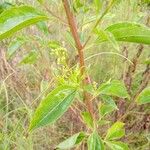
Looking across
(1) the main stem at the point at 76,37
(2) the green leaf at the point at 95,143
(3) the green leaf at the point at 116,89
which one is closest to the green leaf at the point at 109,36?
(1) the main stem at the point at 76,37

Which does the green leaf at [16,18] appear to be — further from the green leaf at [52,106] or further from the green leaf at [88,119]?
the green leaf at [88,119]

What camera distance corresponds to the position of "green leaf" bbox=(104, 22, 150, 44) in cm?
75

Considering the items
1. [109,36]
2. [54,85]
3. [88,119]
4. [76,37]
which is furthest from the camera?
[54,85]

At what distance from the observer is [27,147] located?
185cm

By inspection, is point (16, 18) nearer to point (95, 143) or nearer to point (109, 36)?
point (109, 36)

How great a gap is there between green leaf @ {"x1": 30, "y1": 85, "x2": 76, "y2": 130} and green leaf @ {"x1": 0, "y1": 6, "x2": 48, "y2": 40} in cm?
14

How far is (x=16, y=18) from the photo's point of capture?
0.73 meters

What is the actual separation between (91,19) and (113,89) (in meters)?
0.23

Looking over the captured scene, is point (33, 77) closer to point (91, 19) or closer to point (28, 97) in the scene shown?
point (28, 97)

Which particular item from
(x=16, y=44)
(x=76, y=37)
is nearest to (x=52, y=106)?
(x=76, y=37)

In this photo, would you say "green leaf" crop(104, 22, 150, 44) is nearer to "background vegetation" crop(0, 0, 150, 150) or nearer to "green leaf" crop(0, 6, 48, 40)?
"green leaf" crop(0, 6, 48, 40)

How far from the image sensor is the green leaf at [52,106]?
754 millimetres

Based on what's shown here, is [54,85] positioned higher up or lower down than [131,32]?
lower down

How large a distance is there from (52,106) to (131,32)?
0.71ft
